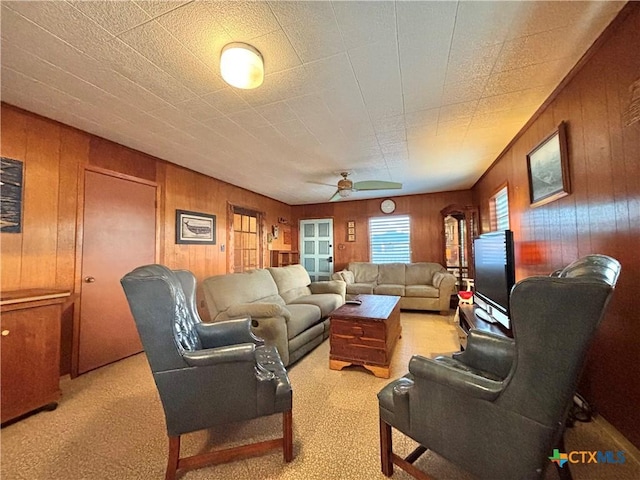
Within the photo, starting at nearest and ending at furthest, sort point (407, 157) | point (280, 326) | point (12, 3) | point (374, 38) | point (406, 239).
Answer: point (12, 3) < point (374, 38) < point (280, 326) < point (407, 157) < point (406, 239)

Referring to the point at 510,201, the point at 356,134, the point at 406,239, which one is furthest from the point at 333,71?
the point at 406,239

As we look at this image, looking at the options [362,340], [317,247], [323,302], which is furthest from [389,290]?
[362,340]

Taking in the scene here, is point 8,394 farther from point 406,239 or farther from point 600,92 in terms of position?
point 406,239

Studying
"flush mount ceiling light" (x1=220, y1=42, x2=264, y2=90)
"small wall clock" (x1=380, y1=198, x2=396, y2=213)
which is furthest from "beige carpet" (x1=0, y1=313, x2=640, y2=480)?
"small wall clock" (x1=380, y1=198, x2=396, y2=213)

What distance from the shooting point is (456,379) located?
3.49ft

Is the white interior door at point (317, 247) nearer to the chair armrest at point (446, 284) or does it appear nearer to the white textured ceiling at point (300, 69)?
the chair armrest at point (446, 284)

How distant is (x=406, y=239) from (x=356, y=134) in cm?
383

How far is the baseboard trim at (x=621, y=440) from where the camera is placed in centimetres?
141

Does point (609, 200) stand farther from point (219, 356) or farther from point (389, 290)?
point (389, 290)

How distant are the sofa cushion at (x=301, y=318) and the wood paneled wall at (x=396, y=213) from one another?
3391 millimetres

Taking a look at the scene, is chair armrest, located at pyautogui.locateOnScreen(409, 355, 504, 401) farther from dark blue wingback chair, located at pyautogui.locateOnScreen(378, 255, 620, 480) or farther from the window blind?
the window blind

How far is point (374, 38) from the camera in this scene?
1.50m

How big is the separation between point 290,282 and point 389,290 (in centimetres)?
213

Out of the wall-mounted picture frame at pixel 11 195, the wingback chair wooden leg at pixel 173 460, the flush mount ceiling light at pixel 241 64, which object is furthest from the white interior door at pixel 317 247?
the wingback chair wooden leg at pixel 173 460
